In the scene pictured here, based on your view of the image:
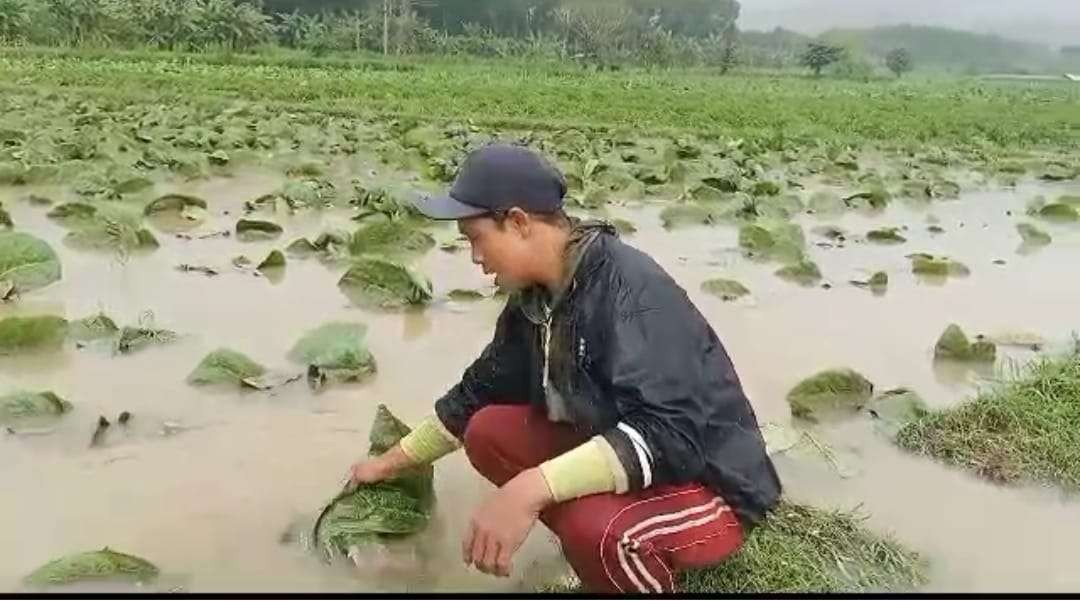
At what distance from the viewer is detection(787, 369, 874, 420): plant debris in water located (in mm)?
3562

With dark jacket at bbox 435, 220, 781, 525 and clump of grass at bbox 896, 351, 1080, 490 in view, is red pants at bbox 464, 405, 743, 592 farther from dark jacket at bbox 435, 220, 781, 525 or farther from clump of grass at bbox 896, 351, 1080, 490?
clump of grass at bbox 896, 351, 1080, 490

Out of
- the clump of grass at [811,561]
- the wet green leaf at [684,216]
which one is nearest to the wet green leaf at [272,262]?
the wet green leaf at [684,216]

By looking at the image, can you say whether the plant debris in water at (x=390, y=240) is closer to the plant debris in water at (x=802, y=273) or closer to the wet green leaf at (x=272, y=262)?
the wet green leaf at (x=272, y=262)

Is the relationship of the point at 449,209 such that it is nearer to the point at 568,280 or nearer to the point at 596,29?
the point at 568,280

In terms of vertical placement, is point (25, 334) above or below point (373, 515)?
below

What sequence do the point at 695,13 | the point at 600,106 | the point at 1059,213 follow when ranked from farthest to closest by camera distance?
the point at 695,13 < the point at 600,106 < the point at 1059,213

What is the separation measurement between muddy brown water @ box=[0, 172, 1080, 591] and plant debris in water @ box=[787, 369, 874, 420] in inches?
2.7

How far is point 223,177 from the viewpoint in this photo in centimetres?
782

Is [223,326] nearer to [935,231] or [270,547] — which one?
[270,547]

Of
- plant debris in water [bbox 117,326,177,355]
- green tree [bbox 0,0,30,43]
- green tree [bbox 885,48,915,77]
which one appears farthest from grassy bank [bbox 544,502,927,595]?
green tree [bbox 885,48,915,77]

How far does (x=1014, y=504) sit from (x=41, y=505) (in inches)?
89.2

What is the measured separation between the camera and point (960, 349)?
4133 millimetres

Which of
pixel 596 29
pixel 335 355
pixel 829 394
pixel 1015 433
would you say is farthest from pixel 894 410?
pixel 596 29

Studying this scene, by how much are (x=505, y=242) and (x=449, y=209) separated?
0.37ft
